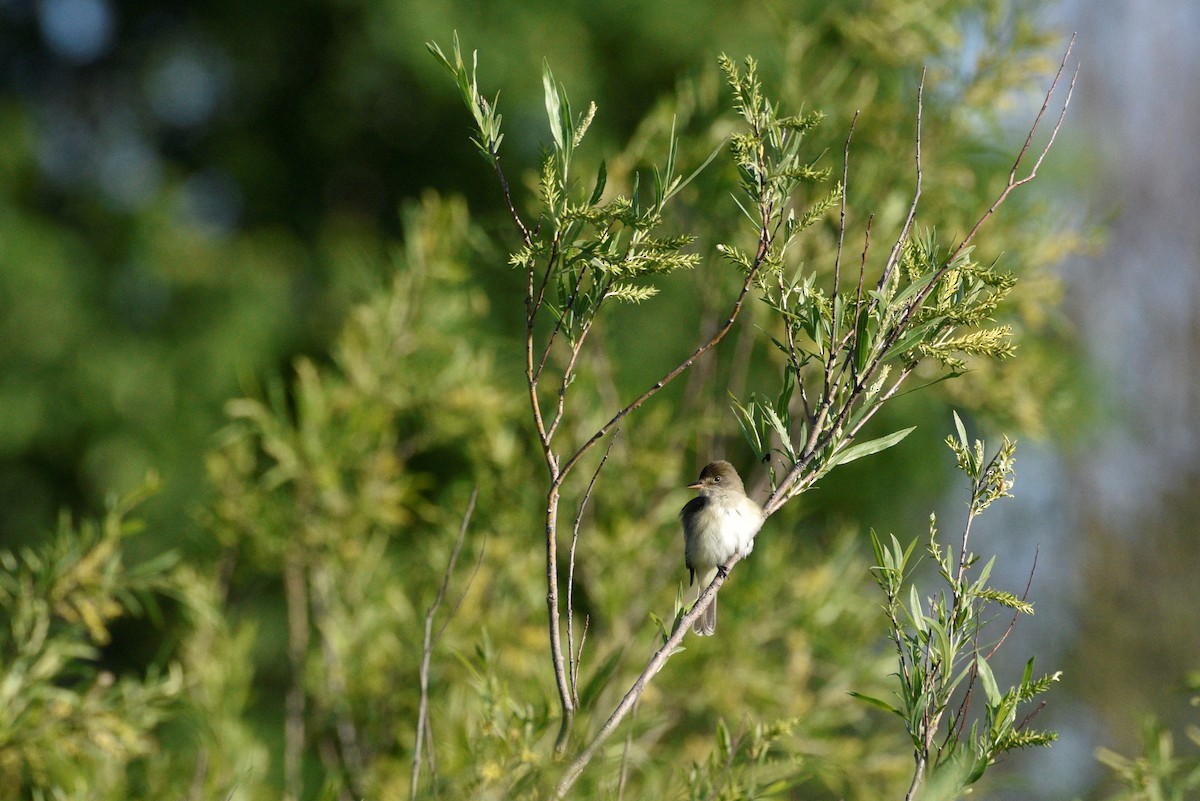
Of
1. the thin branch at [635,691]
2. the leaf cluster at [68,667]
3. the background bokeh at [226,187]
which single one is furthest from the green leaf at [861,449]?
the background bokeh at [226,187]

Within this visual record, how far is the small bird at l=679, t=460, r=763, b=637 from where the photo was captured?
330 centimetres

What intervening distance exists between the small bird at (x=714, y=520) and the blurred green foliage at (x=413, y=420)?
0.15 m

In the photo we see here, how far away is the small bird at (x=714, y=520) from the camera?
130 inches

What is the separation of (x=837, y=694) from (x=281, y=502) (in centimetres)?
175

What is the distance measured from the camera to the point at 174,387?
575 centimetres

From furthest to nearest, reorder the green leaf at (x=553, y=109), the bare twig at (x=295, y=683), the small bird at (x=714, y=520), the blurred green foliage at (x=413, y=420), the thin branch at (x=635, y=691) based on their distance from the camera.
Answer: the small bird at (x=714, y=520), the bare twig at (x=295, y=683), the blurred green foliage at (x=413, y=420), the green leaf at (x=553, y=109), the thin branch at (x=635, y=691)

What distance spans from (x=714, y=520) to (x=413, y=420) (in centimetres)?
119

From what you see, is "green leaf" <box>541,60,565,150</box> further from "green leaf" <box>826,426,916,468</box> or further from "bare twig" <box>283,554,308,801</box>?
"bare twig" <box>283,554,308,801</box>

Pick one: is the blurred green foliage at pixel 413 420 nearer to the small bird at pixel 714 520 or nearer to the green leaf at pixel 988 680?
the small bird at pixel 714 520

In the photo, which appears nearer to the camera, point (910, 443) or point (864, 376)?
point (864, 376)

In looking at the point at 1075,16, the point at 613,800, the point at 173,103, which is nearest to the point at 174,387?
the point at 173,103

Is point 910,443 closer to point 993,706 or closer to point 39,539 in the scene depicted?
point 993,706

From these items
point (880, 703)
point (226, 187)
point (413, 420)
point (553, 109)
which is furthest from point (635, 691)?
point (226, 187)

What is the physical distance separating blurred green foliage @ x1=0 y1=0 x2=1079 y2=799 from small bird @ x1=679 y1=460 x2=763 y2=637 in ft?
0.50
